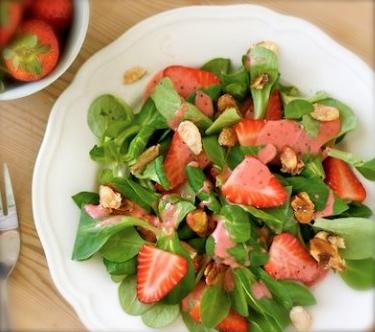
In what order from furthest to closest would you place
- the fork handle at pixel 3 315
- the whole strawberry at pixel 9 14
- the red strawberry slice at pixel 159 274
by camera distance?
the red strawberry slice at pixel 159 274 < the fork handle at pixel 3 315 < the whole strawberry at pixel 9 14

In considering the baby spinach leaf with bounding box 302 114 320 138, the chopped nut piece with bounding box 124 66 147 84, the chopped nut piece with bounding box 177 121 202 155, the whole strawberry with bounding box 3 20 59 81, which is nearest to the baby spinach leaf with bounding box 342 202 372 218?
the baby spinach leaf with bounding box 302 114 320 138

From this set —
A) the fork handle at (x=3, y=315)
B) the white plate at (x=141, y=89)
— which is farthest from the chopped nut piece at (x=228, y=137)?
the fork handle at (x=3, y=315)

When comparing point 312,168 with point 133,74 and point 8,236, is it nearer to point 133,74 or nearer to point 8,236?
point 133,74

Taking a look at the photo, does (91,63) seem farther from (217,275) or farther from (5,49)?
(217,275)

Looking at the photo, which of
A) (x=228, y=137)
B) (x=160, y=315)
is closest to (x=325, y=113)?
(x=228, y=137)

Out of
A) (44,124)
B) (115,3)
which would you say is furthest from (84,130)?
(115,3)

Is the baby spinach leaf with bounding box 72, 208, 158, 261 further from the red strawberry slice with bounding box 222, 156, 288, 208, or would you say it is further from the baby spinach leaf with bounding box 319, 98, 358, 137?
the baby spinach leaf with bounding box 319, 98, 358, 137

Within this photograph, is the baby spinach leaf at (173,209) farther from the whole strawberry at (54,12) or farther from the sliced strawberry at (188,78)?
the whole strawberry at (54,12)
